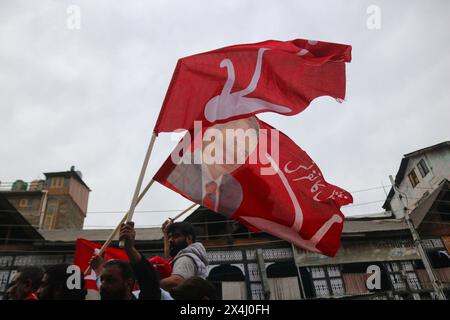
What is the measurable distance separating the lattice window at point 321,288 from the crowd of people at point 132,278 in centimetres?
1234

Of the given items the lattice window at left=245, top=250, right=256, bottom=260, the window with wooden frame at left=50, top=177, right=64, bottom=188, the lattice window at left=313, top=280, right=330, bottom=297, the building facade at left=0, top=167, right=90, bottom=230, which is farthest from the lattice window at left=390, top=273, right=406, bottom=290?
the window with wooden frame at left=50, top=177, right=64, bottom=188

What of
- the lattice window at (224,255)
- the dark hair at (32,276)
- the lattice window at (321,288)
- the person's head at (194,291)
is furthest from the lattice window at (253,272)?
the person's head at (194,291)

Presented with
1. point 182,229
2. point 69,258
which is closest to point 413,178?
point 69,258

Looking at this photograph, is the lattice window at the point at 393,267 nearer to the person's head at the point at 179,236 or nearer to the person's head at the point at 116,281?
the person's head at the point at 179,236

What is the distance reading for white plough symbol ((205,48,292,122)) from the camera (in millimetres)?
4594

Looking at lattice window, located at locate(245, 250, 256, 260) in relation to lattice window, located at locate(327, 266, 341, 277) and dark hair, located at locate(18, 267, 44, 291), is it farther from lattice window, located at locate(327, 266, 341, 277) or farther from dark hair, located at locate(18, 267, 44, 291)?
dark hair, located at locate(18, 267, 44, 291)

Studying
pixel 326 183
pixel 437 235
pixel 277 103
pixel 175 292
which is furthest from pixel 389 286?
pixel 175 292

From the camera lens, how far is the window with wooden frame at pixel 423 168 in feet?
95.5

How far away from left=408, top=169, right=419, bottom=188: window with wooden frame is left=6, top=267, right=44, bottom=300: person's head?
32145 mm

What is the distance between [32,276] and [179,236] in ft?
5.04

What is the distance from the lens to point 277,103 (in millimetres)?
4934

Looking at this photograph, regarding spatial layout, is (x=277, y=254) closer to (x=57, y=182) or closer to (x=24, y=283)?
(x=24, y=283)
